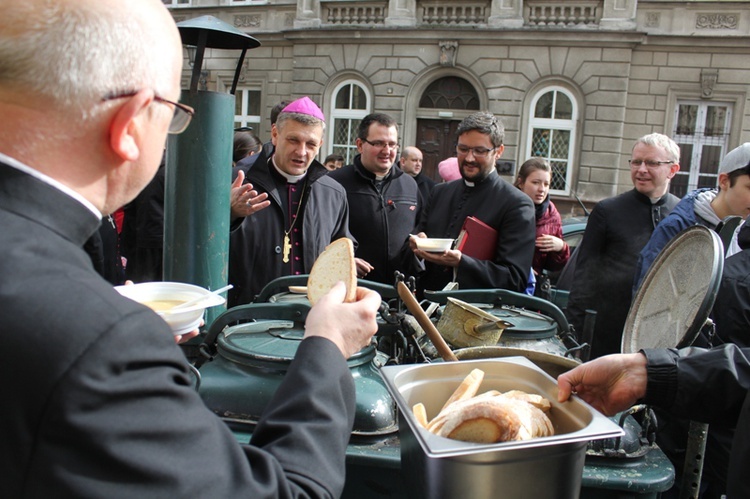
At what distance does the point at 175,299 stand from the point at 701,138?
601 inches

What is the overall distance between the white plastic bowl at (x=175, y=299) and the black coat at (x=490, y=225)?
181 cm

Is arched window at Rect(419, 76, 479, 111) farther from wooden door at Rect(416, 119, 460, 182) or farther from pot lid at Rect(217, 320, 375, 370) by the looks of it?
pot lid at Rect(217, 320, 375, 370)

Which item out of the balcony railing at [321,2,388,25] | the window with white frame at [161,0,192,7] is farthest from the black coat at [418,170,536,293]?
the window with white frame at [161,0,192,7]

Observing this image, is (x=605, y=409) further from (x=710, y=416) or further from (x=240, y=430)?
(x=240, y=430)

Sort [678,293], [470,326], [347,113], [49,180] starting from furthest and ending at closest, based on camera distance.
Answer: [347,113]
[470,326]
[678,293]
[49,180]

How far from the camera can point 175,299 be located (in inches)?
70.9

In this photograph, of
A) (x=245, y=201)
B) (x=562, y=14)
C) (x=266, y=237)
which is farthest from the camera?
(x=562, y=14)

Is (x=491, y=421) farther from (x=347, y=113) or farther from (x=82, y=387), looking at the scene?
(x=347, y=113)

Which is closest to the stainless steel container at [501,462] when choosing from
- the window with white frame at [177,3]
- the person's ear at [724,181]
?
the person's ear at [724,181]

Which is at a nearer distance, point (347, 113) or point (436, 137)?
point (436, 137)

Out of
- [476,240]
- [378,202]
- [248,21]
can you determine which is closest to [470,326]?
[476,240]

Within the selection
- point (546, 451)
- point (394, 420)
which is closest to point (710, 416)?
point (546, 451)

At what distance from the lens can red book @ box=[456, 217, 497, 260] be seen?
3.49 m

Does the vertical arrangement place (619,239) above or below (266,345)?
above
